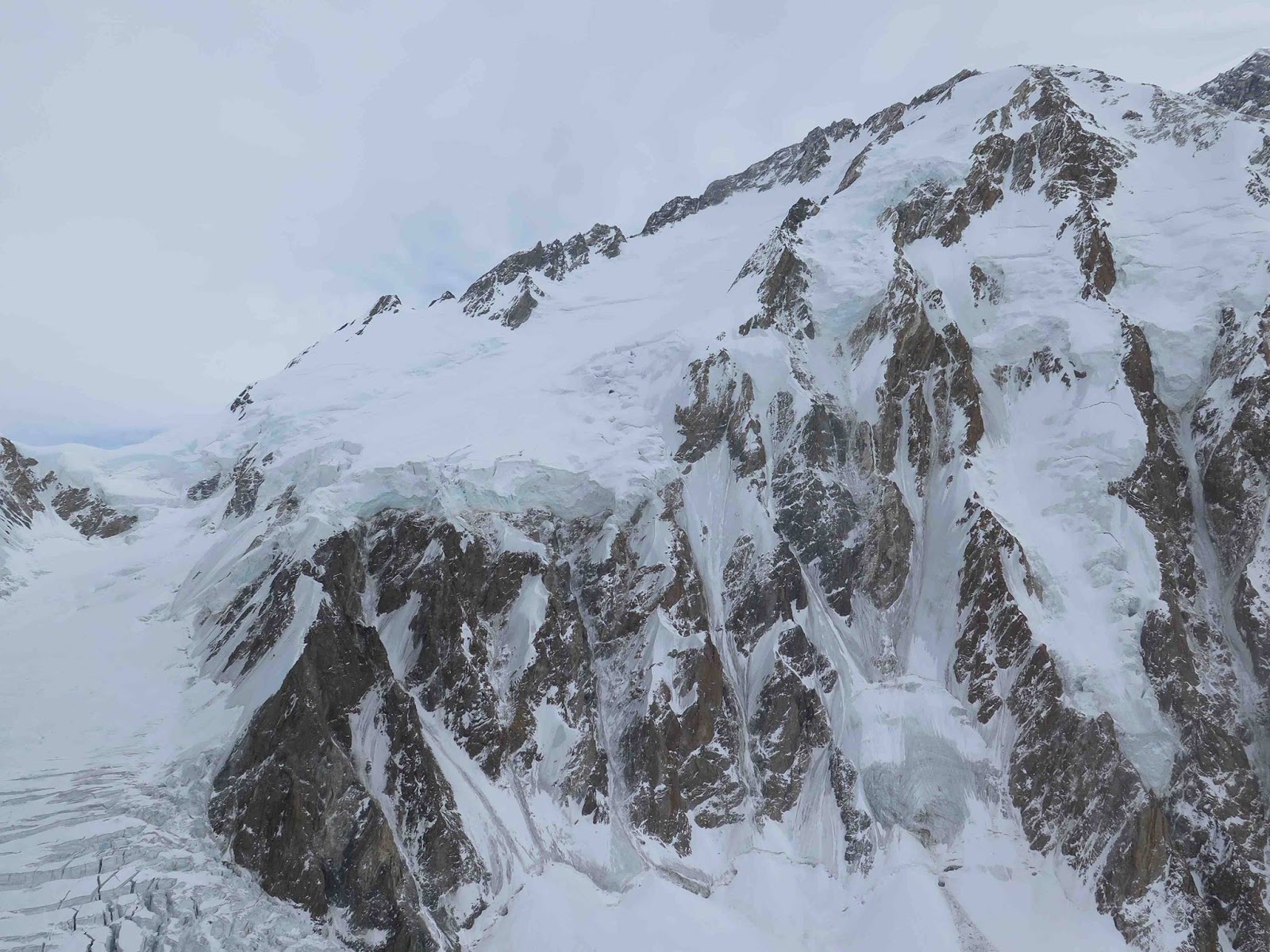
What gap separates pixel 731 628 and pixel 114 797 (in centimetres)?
3641

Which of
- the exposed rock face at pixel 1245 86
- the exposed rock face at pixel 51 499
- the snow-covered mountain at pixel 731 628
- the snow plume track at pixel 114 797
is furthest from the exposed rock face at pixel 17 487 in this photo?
the exposed rock face at pixel 1245 86

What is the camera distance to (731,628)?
4825 centimetres

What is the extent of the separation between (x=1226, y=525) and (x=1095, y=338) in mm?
16742

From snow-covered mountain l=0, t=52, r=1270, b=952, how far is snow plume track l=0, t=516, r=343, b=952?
6.8 inches

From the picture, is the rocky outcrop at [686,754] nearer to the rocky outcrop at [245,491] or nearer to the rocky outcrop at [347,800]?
the rocky outcrop at [347,800]

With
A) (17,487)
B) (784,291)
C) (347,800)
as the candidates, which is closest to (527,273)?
(784,291)

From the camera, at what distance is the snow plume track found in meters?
27.1

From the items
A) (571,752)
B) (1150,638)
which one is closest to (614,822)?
(571,752)

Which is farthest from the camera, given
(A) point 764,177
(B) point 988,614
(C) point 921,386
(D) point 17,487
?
(A) point 764,177

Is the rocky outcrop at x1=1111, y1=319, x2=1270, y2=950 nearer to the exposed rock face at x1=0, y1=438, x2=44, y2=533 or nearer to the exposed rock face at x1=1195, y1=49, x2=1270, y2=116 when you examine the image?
the exposed rock face at x1=1195, y1=49, x2=1270, y2=116

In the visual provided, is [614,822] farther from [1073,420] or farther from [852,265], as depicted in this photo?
[852,265]

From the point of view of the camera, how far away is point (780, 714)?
44938mm

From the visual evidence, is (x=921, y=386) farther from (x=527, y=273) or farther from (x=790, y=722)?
(x=527, y=273)

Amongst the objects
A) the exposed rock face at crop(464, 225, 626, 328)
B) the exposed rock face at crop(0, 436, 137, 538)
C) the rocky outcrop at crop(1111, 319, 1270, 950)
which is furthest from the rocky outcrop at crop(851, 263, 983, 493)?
the exposed rock face at crop(0, 436, 137, 538)
